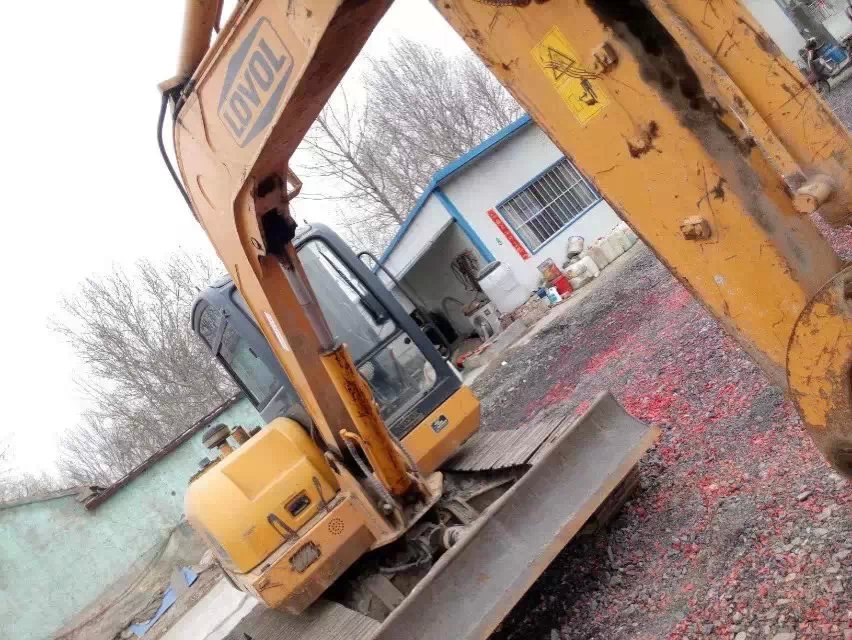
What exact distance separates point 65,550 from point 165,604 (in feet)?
9.54

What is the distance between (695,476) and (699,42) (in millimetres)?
3008

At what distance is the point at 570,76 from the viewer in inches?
64.7

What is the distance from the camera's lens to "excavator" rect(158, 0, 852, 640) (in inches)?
57.5

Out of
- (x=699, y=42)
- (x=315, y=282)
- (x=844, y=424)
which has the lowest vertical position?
(x=844, y=424)

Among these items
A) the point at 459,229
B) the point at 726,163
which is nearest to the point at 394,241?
the point at 459,229

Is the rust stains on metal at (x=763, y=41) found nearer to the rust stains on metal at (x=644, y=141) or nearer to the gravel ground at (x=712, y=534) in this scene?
the rust stains on metal at (x=644, y=141)

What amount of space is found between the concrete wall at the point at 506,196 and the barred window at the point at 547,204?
21 centimetres

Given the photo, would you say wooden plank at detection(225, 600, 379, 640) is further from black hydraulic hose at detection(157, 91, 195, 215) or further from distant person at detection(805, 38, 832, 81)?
distant person at detection(805, 38, 832, 81)

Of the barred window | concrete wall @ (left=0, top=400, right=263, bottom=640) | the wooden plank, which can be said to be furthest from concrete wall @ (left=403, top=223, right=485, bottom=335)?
the wooden plank

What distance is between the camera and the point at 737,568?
9.64 ft

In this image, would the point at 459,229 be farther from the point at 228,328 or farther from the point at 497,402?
the point at 228,328

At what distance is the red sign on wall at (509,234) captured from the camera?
15.6 m

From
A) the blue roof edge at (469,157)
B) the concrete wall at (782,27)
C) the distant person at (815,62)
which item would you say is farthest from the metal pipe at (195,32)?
the concrete wall at (782,27)

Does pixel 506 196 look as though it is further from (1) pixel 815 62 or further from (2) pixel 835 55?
(2) pixel 835 55
